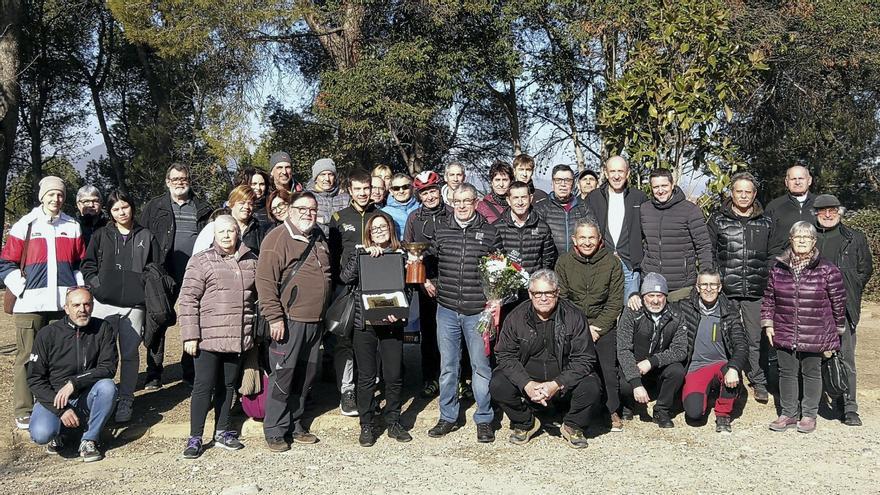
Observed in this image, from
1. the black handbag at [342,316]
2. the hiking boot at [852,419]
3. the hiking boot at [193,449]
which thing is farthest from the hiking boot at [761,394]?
the hiking boot at [193,449]

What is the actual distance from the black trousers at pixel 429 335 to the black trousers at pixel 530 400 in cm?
104

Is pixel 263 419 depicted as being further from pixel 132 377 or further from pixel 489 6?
pixel 489 6

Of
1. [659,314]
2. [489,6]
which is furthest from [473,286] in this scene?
[489,6]

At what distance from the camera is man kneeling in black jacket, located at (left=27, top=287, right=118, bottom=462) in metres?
5.12

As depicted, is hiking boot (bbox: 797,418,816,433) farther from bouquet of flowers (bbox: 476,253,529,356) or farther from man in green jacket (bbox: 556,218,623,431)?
bouquet of flowers (bbox: 476,253,529,356)

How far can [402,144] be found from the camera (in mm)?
16406

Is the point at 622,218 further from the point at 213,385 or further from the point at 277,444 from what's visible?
the point at 213,385

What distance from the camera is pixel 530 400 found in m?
5.40

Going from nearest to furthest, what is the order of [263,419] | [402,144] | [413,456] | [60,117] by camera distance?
[413,456]
[263,419]
[402,144]
[60,117]

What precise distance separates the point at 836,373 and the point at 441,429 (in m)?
3.10

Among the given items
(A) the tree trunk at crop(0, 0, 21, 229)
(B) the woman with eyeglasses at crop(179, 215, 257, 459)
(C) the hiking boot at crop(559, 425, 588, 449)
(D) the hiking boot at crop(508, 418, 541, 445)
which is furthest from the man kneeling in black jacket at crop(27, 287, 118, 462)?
(A) the tree trunk at crop(0, 0, 21, 229)

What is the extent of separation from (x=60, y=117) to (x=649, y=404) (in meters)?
26.4

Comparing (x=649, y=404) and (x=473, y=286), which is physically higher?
(x=473, y=286)

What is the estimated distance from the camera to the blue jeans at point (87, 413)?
5.13m
